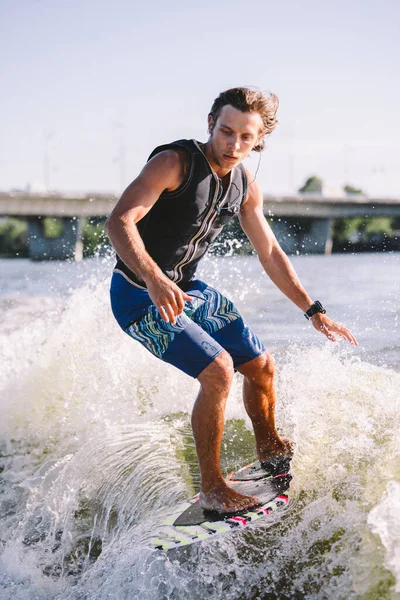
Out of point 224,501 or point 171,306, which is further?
point 224,501

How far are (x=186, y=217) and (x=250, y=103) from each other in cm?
73

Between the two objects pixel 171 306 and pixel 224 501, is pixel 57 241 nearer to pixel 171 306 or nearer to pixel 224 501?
pixel 224 501

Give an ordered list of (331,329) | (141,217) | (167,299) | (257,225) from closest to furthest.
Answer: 1. (167,299)
2. (141,217)
3. (331,329)
4. (257,225)

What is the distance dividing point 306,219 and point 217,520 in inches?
1706

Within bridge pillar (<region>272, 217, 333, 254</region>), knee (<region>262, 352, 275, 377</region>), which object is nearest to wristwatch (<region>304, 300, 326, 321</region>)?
knee (<region>262, 352, 275, 377</region>)

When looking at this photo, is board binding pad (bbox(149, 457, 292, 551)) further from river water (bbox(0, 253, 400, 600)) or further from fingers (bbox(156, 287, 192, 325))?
fingers (bbox(156, 287, 192, 325))

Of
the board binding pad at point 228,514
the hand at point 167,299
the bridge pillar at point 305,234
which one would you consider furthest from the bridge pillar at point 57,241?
the hand at point 167,299

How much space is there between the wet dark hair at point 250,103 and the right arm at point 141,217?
0.43 metres

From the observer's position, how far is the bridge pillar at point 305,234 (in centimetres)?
4591

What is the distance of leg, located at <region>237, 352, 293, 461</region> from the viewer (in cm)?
452

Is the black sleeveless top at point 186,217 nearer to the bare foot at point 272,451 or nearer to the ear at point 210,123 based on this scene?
the ear at point 210,123

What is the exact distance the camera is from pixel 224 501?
13.1 ft

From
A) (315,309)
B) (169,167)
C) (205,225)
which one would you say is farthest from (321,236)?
(169,167)

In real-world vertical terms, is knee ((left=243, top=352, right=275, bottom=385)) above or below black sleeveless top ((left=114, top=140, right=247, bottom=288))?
below
